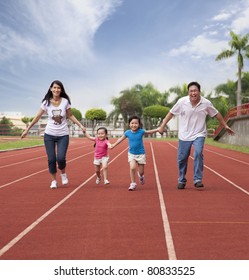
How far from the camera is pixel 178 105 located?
22.3 ft

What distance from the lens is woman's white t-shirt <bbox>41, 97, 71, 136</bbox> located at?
22.3 feet

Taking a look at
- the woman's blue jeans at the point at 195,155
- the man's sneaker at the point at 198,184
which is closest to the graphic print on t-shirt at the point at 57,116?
the woman's blue jeans at the point at 195,155

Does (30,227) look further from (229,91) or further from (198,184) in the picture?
(229,91)

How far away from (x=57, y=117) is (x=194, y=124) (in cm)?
236

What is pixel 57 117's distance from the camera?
6789 mm

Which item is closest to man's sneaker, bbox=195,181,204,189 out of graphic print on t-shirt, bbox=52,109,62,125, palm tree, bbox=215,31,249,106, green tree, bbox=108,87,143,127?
graphic print on t-shirt, bbox=52,109,62,125

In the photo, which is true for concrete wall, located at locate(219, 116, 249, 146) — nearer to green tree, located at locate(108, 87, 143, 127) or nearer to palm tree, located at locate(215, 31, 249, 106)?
palm tree, located at locate(215, 31, 249, 106)

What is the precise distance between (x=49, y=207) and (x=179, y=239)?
87.2 inches

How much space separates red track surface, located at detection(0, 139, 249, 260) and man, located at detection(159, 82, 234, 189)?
17.0 inches

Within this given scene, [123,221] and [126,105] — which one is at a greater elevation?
[126,105]

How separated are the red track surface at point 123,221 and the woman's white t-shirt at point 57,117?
40.1 inches

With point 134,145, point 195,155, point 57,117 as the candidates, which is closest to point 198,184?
point 195,155

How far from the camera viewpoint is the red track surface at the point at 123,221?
11.1ft

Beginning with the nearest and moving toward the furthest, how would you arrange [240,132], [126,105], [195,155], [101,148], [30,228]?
1. [30,228]
2. [195,155]
3. [101,148]
4. [240,132]
5. [126,105]
